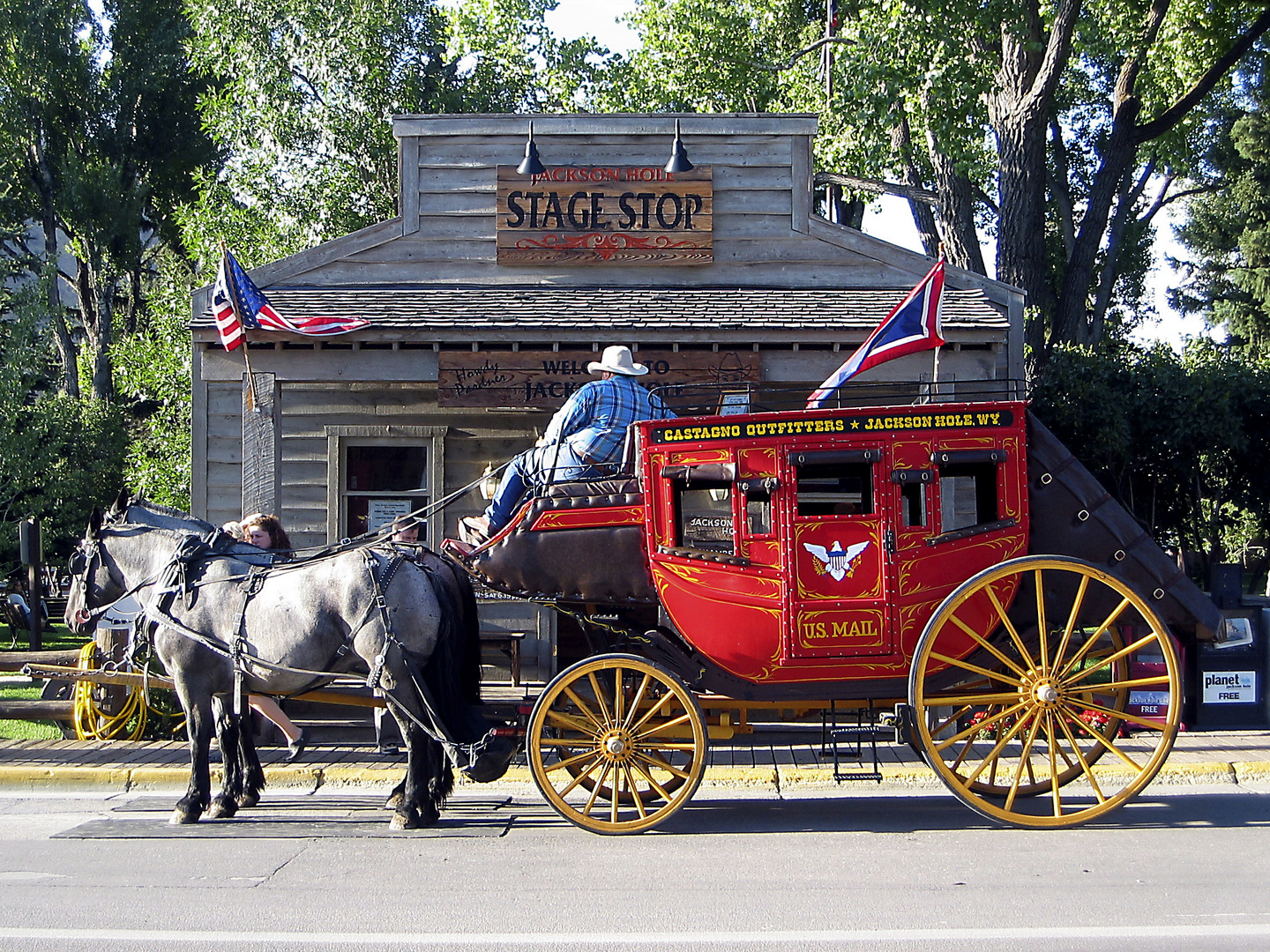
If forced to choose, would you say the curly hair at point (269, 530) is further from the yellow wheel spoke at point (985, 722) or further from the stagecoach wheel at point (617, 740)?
the yellow wheel spoke at point (985, 722)

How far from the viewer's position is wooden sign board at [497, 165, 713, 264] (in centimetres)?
1222

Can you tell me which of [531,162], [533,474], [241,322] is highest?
[531,162]

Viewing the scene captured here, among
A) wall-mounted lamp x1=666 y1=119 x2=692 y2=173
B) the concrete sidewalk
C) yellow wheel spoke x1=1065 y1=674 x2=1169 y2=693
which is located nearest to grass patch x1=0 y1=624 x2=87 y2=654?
the concrete sidewalk

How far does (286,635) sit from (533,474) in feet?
5.62

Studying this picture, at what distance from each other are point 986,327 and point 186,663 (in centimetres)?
745

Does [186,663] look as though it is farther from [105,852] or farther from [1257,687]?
[1257,687]

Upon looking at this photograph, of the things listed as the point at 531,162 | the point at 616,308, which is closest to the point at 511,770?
the point at 616,308

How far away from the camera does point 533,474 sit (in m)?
7.09

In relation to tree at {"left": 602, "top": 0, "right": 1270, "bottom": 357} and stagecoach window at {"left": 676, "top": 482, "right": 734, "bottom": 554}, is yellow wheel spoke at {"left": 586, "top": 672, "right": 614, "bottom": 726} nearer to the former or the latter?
stagecoach window at {"left": 676, "top": 482, "right": 734, "bottom": 554}

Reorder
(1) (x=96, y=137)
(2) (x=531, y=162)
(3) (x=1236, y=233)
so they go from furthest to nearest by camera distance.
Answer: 1. (3) (x=1236, y=233)
2. (1) (x=96, y=137)
3. (2) (x=531, y=162)

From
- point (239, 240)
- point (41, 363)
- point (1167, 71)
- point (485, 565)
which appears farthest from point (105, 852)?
point (41, 363)

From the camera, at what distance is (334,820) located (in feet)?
22.9

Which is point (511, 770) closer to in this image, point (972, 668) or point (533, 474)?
point (533, 474)

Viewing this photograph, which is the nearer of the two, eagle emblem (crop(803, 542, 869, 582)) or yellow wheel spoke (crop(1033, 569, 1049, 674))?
yellow wheel spoke (crop(1033, 569, 1049, 674))
